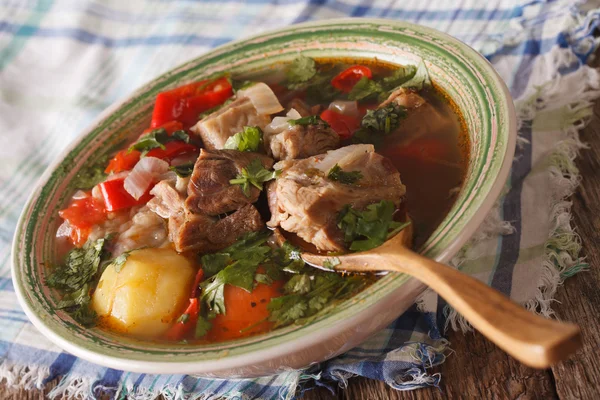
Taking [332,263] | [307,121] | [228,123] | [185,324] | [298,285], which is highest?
[307,121]

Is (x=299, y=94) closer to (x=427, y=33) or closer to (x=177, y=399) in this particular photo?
(x=427, y=33)

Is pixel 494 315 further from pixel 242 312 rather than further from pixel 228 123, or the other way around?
pixel 228 123

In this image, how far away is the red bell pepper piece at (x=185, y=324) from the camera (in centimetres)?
266

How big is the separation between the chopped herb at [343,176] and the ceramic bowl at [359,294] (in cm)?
44

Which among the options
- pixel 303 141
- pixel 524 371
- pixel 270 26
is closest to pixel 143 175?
pixel 303 141

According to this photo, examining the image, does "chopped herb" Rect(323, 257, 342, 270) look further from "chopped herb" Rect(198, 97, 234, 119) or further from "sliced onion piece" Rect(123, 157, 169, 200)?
"chopped herb" Rect(198, 97, 234, 119)

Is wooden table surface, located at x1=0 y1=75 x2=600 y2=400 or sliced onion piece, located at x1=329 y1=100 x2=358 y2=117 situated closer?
wooden table surface, located at x1=0 y1=75 x2=600 y2=400

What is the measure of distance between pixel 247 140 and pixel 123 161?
0.85 m

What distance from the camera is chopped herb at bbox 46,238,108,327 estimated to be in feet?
9.24

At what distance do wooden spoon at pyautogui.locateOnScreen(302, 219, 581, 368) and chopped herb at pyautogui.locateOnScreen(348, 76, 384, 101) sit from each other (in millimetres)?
1361

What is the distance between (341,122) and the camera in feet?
10.6

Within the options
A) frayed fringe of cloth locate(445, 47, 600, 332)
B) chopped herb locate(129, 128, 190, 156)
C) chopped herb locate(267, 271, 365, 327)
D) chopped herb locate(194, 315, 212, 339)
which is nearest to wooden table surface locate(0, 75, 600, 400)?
frayed fringe of cloth locate(445, 47, 600, 332)

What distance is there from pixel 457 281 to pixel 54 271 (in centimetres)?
212

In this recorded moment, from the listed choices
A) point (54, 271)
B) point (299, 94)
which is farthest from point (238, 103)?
point (54, 271)
